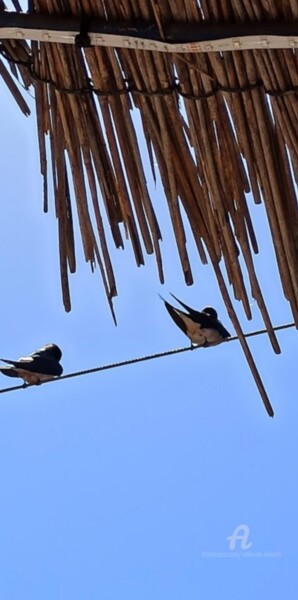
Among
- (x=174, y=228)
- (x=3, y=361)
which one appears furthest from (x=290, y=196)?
(x=3, y=361)

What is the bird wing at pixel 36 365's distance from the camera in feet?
19.5

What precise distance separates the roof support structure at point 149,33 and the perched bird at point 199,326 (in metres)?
2.44

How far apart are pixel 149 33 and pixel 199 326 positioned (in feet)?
9.81

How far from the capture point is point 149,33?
6.53 feet

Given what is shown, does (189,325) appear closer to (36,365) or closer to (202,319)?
(202,319)

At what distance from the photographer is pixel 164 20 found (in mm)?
2010

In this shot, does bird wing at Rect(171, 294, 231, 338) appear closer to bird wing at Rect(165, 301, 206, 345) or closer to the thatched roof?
bird wing at Rect(165, 301, 206, 345)

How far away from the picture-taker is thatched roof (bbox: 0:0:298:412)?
2020mm

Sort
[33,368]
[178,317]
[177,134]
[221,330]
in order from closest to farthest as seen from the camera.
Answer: [177,134]
[178,317]
[221,330]
[33,368]

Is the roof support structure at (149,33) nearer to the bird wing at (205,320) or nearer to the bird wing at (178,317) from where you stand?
the bird wing at (178,317)

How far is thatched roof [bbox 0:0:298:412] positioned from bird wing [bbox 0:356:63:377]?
12.2ft

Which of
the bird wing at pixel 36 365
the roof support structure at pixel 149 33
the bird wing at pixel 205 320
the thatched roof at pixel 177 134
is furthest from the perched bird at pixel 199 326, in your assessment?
the roof support structure at pixel 149 33

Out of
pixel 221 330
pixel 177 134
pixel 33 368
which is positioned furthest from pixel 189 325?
pixel 177 134

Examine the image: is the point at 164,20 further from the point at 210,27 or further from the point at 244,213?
the point at 244,213
